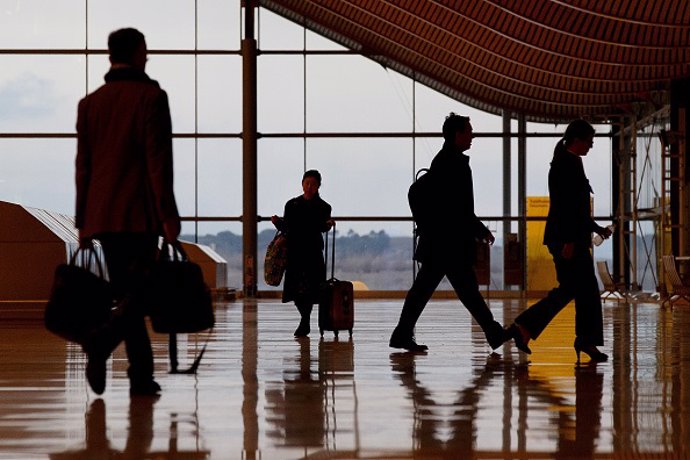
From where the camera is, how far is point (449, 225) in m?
7.64

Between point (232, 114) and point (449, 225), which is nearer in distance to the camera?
point (449, 225)

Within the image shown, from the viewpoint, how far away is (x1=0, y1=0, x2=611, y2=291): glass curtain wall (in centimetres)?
2545

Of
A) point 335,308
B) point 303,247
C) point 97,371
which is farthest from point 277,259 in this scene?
point 97,371

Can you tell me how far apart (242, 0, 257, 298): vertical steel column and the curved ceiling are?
4.41ft

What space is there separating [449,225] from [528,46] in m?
14.2

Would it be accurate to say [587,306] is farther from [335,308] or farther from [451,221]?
[335,308]

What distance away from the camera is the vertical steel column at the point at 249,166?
25141mm

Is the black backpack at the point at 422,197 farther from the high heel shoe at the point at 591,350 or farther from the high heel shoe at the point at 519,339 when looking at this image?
the high heel shoe at the point at 591,350

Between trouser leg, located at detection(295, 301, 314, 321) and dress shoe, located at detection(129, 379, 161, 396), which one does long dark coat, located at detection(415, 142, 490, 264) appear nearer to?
trouser leg, located at detection(295, 301, 314, 321)

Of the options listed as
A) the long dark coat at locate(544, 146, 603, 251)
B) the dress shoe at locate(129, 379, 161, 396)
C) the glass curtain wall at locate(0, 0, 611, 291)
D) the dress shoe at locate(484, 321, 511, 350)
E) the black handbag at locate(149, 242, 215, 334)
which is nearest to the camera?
the black handbag at locate(149, 242, 215, 334)

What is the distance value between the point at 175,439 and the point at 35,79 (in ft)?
75.0

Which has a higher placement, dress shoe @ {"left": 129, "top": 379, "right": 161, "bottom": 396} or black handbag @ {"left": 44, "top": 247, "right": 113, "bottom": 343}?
black handbag @ {"left": 44, "top": 247, "right": 113, "bottom": 343}

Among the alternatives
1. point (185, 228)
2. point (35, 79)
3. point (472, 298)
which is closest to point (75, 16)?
point (35, 79)

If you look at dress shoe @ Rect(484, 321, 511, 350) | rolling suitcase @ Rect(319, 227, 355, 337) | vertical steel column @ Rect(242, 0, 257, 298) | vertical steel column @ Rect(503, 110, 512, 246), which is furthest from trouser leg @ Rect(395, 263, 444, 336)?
vertical steel column @ Rect(503, 110, 512, 246)
